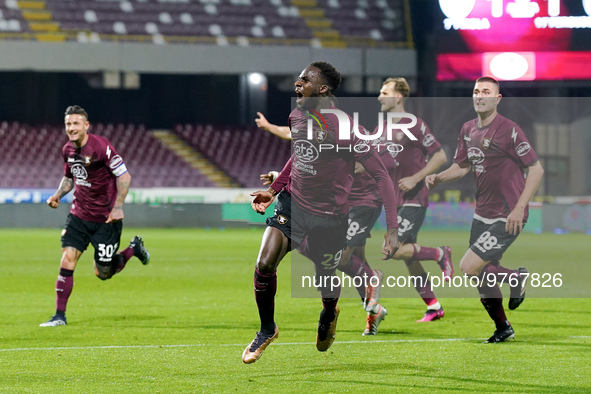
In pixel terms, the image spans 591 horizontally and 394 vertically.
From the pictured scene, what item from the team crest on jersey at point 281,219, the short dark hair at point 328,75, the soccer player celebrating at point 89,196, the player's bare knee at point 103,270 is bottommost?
the player's bare knee at point 103,270

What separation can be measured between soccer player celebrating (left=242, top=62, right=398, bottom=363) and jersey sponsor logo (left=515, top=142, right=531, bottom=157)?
136cm

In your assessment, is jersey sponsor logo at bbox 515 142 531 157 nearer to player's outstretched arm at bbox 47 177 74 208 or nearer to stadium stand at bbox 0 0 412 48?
player's outstretched arm at bbox 47 177 74 208

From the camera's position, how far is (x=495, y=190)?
7348mm

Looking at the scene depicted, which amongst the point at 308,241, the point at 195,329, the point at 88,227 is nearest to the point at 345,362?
the point at 308,241

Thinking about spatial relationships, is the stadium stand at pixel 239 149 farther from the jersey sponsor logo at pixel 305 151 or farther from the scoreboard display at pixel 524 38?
the jersey sponsor logo at pixel 305 151

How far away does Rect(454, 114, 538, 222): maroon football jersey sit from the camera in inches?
285

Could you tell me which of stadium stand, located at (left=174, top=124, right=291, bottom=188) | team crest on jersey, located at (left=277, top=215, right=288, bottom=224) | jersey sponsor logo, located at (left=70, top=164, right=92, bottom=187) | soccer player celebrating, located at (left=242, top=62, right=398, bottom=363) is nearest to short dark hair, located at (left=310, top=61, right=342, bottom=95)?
soccer player celebrating, located at (left=242, top=62, right=398, bottom=363)

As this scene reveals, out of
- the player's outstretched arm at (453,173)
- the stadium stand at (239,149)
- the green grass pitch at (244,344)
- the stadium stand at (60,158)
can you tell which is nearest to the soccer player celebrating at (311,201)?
the green grass pitch at (244,344)

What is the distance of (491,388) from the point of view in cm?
547

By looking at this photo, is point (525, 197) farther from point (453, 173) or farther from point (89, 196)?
point (89, 196)

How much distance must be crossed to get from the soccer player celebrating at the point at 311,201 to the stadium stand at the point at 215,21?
84.8 ft

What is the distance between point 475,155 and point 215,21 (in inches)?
1049

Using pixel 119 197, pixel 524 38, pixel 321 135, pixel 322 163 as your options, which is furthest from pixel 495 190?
pixel 524 38

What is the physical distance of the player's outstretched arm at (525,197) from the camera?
7055 millimetres
